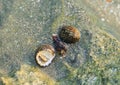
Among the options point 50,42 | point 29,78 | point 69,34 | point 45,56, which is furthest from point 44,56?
point 69,34

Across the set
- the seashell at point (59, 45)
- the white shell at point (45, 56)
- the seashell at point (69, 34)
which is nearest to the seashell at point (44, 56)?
the white shell at point (45, 56)

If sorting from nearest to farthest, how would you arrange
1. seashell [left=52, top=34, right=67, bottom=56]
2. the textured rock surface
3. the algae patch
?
1. the algae patch
2. the textured rock surface
3. seashell [left=52, top=34, right=67, bottom=56]

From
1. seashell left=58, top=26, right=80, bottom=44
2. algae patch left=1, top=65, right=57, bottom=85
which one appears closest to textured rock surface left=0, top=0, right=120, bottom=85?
algae patch left=1, top=65, right=57, bottom=85

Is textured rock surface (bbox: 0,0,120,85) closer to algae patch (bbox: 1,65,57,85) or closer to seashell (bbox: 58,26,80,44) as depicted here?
algae patch (bbox: 1,65,57,85)

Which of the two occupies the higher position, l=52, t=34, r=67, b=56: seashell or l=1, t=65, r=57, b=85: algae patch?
l=52, t=34, r=67, b=56: seashell

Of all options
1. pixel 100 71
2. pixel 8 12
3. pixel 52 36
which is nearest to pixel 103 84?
pixel 100 71

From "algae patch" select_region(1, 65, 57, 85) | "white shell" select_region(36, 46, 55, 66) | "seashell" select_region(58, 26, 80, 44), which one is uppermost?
"seashell" select_region(58, 26, 80, 44)

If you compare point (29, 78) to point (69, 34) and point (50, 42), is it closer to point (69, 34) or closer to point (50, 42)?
point (50, 42)
